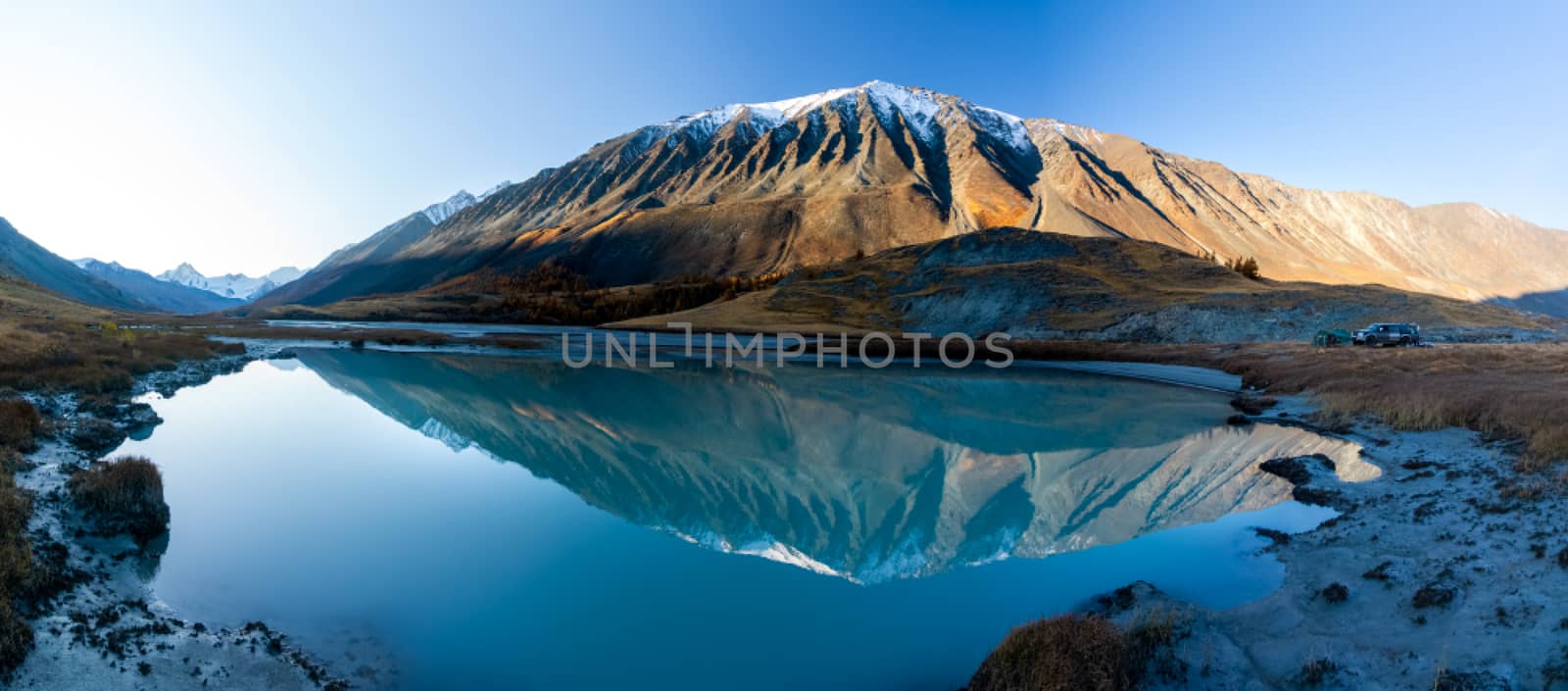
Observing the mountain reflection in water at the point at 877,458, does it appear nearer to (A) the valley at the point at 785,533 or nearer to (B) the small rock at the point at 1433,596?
(A) the valley at the point at 785,533

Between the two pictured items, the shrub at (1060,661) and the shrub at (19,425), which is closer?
the shrub at (1060,661)

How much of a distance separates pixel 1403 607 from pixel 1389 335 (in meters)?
55.4

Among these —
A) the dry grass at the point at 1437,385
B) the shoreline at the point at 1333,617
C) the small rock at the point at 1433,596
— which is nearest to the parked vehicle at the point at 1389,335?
the dry grass at the point at 1437,385

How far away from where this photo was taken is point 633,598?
10977 mm

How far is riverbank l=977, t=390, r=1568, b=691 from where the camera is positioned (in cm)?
717

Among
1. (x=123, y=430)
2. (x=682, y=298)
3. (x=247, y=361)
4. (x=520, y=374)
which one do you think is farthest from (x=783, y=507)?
(x=682, y=298)

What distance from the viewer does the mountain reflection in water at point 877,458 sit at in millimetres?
14711

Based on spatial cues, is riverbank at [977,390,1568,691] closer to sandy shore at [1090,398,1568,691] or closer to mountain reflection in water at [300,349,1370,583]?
sandy shore at [1090,398,1568,691]

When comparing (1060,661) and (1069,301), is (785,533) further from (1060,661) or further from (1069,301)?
(1069,301)

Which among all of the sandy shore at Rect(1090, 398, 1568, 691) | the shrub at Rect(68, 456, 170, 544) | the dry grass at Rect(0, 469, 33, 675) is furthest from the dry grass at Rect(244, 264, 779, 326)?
the sandy shore at Rect(1090, 398, 1568, 691)

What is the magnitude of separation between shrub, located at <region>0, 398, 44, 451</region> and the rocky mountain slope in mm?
74453

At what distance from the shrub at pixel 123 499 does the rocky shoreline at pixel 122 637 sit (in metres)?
0.22

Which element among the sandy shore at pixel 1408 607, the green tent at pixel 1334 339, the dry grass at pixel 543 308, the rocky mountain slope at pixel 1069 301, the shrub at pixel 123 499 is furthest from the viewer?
the dry grass at pixel 543 308

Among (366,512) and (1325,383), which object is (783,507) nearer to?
(366,512)
